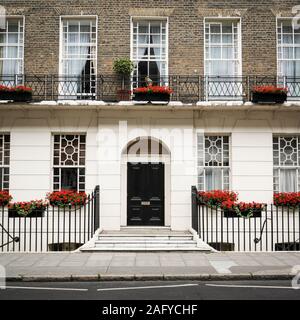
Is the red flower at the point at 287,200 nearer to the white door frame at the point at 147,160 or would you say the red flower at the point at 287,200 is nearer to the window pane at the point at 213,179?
the window pane at the point at 213,179

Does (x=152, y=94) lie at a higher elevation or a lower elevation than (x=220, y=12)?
lower

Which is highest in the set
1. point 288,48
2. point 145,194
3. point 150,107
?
point 288,48

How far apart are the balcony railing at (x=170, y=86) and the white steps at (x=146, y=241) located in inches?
186

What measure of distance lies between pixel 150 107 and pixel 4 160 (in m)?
5.51

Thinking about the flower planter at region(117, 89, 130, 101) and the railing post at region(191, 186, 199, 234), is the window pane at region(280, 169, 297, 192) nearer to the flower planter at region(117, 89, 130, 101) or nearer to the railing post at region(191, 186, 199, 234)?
the railing post at region(191, 186, 199, 234)

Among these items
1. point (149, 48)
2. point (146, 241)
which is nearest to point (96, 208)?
point (146, 241)

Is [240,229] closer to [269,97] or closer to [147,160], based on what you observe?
[147,160]

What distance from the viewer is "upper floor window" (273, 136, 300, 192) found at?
15008 mm

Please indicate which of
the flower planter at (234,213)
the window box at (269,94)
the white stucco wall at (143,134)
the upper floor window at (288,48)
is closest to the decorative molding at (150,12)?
the white stucco wall at (143,134)

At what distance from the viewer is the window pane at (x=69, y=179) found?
14898 millimetres

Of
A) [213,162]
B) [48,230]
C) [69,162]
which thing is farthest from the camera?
[213,162]

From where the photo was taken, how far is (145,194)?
14844mm
